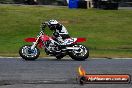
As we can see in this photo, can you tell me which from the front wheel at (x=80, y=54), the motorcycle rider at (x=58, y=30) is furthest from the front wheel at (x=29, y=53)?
the front wheel at (x=80, y=54)

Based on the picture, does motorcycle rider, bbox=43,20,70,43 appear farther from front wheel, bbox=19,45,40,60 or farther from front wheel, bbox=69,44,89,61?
front wheel, bbox=19,45,40,60

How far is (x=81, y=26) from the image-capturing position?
32844 millimetres

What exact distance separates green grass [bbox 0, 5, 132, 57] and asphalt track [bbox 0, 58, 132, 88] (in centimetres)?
501

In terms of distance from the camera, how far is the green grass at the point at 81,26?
25.1 meters

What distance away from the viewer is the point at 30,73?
1373 centimetres

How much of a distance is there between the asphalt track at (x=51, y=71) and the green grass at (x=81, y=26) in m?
5.01

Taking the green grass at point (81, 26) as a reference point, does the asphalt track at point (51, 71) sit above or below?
above

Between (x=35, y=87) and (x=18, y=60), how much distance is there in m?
6.32

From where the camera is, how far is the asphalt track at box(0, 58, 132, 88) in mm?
11641

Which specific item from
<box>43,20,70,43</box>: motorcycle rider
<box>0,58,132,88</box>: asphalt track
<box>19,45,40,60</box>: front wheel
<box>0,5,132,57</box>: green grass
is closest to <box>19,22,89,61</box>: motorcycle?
<box>19,45,40,60</box>: front wheel

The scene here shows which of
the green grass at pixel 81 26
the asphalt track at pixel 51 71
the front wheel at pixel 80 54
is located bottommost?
the green grass at pixel 81 26

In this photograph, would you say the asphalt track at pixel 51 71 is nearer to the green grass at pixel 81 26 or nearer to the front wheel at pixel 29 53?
the front wheel at pixel 29 53

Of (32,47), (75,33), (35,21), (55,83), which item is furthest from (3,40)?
(55,83)

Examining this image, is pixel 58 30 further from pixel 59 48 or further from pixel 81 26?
pixel 81 26
